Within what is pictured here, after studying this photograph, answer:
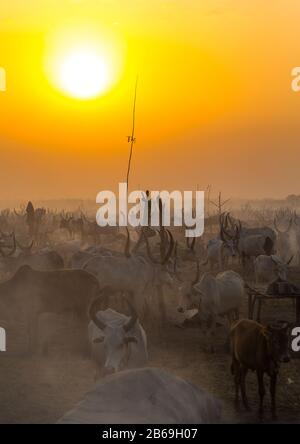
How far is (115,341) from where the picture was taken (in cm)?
1080

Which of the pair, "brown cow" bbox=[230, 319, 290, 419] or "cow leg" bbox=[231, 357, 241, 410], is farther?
"cow leg" bbox=[231, 357, 241, 410]

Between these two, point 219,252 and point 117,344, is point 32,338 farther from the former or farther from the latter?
point 219,252

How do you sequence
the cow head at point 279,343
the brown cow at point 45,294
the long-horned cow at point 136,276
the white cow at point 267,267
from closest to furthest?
the cow head at point 279,343 < the brown cow at point 45,294 < the long-horned cow at point 136,276 < the white cow at point 267,267

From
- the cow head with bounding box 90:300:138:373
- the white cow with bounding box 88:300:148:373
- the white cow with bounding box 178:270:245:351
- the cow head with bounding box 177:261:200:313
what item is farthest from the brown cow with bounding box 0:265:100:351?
the cow head with bounding box 90:300:138:373

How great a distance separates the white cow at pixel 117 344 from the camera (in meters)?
10.7

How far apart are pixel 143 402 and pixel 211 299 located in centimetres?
718

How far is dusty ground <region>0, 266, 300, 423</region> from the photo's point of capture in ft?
33.9

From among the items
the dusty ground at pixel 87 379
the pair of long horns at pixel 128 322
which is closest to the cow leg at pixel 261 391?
the dusty ground at pixel 87 379

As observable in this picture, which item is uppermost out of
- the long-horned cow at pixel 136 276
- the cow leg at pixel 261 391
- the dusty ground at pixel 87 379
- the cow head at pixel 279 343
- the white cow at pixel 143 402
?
the long-horned cow at pixel 136 276

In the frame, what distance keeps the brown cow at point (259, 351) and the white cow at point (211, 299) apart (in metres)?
3.62

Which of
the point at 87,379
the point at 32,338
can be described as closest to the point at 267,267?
the point at 32,338

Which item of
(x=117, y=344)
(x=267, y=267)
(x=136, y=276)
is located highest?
(x=136, y=276)

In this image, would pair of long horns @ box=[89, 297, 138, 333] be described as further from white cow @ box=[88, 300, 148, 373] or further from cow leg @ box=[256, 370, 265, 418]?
cow leg @ box=[256, 370, 265, 418]

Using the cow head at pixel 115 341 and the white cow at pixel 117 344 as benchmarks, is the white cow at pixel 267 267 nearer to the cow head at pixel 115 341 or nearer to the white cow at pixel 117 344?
the white cow at pixel 117 344
